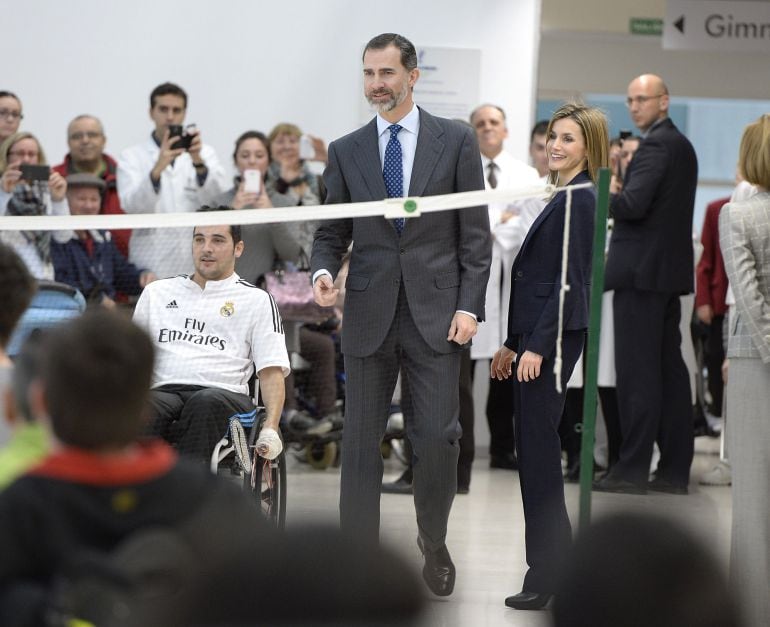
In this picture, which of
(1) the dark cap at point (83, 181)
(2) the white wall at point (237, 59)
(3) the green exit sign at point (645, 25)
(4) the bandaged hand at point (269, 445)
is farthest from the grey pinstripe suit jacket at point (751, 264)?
(3) the green exit sign at point (645, 25)

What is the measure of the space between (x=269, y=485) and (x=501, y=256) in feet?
9.25

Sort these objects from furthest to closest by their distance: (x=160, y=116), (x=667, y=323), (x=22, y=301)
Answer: (x=160, y=116), (x=667, y=323), (x=22, y=301)

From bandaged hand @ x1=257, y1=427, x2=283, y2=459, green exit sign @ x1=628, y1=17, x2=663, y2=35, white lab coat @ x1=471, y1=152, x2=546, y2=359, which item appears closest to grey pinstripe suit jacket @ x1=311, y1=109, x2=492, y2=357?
bandaged hand @ x1=257, y1=427, x2=283, y2=459

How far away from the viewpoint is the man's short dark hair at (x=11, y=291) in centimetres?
302

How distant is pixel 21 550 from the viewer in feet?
6.95

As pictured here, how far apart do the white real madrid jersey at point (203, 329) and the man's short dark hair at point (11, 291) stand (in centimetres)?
171

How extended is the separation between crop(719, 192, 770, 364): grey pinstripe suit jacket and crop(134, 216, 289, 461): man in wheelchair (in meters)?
1.60

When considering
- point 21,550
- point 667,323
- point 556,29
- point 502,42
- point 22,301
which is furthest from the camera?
point 556,29

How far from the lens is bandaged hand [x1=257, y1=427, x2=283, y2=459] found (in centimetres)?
443

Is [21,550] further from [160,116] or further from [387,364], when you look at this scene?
[160,116]

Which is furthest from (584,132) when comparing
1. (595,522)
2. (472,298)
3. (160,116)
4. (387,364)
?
→ (160,116)

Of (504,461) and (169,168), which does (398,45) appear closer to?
(169,168)

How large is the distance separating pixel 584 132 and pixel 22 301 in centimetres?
197

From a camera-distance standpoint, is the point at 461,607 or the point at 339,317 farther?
the point at 339,317
